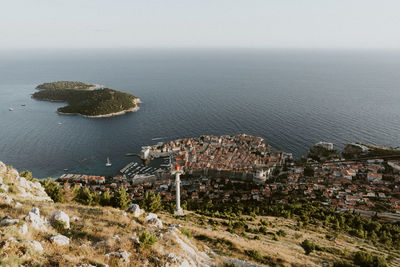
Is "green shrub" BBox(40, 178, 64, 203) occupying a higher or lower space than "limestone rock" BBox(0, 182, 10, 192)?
lower

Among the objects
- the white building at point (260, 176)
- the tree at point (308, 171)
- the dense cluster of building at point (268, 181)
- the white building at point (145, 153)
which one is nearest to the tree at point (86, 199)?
the dense cluster of building at point (268, 181)

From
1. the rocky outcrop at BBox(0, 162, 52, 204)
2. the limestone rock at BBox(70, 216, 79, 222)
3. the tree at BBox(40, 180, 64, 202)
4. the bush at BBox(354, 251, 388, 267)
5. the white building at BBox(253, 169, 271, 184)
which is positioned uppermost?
the limestone rock at BBox(70, 216, 79, 222)

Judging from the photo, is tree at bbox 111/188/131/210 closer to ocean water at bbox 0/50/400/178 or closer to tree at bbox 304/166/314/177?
ocean water at bbox 0/50/400/178

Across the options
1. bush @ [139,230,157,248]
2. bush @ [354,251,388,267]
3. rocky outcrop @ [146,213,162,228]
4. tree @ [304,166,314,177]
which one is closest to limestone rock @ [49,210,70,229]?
bush @ [139,230,157,248]

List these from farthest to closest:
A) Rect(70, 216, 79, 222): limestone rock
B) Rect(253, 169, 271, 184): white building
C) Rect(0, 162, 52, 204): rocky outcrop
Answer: Rect(253, 169, 271, 184): white building < Rect(0, 162, 52, 204): rocky outcrop < Rect(70, 216, 79, 222): limestone rock

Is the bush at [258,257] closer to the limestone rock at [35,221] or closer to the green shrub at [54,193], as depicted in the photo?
the limestone rock at [35,221]

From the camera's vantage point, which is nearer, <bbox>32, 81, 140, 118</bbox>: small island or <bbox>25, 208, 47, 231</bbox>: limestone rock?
<bbox>25, 208, 47, 231</bbox>: limestone rock

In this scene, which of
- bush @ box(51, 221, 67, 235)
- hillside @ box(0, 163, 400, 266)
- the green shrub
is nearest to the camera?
hillside @ box(0, 163, 400, 266)

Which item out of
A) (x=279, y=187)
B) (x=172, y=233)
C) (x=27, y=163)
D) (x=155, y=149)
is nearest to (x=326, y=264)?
(x=172, y=233)

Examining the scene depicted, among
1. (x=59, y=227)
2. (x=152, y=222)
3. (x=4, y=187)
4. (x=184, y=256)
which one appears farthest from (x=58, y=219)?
(x=4, y=187)

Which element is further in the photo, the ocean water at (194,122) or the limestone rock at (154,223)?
the ocean water at (194,122)

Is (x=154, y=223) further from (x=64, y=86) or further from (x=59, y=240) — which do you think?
(x=64, y=86)
